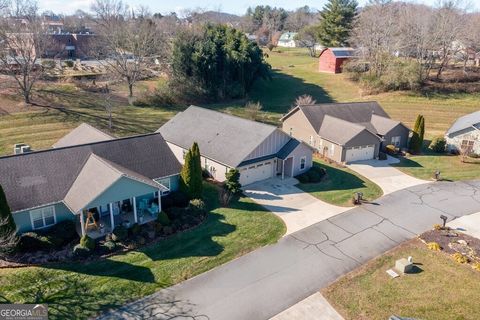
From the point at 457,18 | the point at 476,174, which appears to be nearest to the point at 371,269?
the point at 476,174

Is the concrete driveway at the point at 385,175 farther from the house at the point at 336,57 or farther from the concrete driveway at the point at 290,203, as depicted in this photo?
the house at the point at 336,57

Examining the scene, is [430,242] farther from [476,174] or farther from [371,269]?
[476,174]

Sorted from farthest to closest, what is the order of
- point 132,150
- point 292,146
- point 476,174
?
point 476,174 < point 292,146 < point 132,150

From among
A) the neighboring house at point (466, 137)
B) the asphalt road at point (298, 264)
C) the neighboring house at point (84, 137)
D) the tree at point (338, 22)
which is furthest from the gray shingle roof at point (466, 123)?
the tree at point (338, 22)

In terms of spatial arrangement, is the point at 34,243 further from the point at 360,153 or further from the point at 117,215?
the point at 360,153

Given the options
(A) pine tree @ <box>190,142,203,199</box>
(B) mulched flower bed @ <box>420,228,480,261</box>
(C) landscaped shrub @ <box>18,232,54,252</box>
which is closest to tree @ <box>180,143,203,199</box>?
(A) pine tree @ <box>190,142,203,199</box>

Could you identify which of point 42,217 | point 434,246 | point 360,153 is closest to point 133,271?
point 42,217
